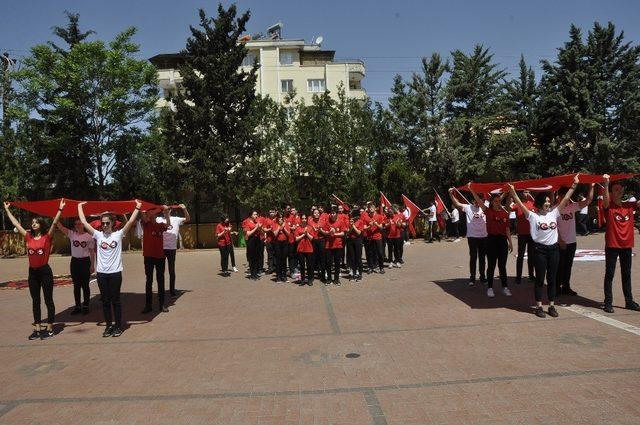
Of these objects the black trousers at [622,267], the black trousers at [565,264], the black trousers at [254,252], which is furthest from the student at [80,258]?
the black trousers at [622,267]

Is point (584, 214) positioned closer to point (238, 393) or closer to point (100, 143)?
point (238, 393)

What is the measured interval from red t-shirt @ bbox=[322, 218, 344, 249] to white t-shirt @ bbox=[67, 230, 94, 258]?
5.23 m

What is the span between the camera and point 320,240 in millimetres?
12734

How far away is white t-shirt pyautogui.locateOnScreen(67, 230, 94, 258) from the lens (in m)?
9.81

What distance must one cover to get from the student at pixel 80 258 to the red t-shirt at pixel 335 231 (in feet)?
17.2

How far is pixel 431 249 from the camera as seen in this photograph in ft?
71.9

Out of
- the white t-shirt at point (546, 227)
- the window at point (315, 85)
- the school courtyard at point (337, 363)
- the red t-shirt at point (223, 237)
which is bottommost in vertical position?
the school courtyard at point (337, 363)

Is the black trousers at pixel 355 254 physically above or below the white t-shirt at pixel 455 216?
below

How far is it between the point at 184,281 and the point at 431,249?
11194mm

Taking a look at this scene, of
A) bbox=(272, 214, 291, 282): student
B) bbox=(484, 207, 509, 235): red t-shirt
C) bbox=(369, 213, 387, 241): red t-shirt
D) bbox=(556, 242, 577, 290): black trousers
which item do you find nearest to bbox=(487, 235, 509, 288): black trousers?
bbox=(484, 207, 509, 235): red t-shirt

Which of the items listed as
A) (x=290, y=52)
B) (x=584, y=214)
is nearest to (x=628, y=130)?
(x=584, y=214)

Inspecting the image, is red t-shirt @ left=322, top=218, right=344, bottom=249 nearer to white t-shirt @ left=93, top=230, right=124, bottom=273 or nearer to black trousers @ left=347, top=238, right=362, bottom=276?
black trousers @ left=347, top=238, right=362, bottom=276

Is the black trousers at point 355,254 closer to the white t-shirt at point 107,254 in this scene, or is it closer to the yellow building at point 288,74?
the white t-shirt at point 107,254

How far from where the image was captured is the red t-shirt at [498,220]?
1023cm
